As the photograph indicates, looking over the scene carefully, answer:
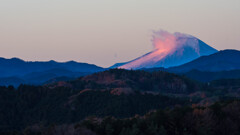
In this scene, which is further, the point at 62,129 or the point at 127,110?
the point at 127,110

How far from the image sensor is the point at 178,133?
32.4 metres

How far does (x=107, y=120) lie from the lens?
30.7 metres

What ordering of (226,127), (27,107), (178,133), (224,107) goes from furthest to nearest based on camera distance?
(27,107), (224,107), (226,127), (178,133)

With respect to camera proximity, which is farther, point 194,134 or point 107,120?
point 194,134

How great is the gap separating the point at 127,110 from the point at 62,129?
41533 millimetres

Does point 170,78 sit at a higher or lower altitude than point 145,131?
higher

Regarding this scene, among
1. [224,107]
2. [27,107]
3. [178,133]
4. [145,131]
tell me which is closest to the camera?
[145,131]

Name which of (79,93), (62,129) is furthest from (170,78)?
(62,129)

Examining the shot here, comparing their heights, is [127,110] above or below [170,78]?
below

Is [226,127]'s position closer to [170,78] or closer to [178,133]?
[178,133]

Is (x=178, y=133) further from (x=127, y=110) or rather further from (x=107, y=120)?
(x=127, y=110)

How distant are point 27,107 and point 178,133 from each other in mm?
46222

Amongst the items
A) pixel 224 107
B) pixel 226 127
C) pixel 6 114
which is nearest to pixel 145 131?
pixel 226 127

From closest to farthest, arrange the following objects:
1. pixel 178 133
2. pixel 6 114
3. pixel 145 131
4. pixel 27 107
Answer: pixel 145 131 → pixel 178 133 → pixel 6 114 → pixel 27 107
